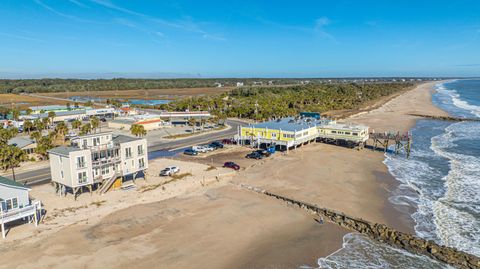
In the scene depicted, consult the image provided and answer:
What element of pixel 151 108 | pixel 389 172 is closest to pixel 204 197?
pixel 389 172

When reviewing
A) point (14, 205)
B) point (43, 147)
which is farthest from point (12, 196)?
point (43, 147)

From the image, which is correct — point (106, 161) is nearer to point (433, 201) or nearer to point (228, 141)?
point (228, 141)

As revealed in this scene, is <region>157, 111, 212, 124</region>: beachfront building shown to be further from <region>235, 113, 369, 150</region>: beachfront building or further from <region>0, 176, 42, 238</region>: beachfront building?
<region>0, 176, 42, 238</region>: beachfront building

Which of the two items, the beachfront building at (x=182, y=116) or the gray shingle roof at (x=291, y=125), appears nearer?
the gray shingle roof at (x=291, y=125)

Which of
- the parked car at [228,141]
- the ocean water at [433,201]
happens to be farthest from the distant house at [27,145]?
the ocean water at [433,201]

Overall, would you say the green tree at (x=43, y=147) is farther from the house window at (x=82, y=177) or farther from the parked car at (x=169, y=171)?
the house window at (x=82, y=177)
